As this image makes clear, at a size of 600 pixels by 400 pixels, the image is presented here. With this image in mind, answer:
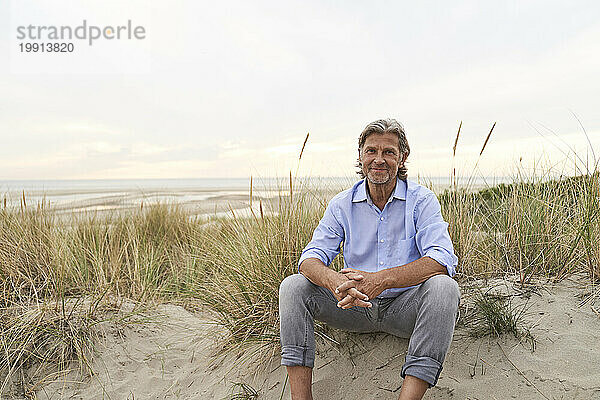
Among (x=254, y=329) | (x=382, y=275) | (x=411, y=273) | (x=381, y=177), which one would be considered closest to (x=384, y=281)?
(x=382, y=275)

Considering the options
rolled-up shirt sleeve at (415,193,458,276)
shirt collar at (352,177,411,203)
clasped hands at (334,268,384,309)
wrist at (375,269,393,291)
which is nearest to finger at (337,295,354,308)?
clasped hands at (334,268,384,309)

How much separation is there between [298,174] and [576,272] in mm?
1927

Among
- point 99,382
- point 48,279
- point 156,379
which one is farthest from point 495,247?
point 48,279

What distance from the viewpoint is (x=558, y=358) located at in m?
2.66

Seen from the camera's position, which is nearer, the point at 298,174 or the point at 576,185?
the point at 298,174

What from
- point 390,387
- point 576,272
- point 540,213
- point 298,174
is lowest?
point 390,387

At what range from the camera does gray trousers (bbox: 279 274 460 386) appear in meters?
2.24

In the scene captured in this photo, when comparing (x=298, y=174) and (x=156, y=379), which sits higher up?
(x=298, y=174)

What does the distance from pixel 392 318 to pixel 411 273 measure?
0.92 ft

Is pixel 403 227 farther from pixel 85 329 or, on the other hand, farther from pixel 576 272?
pixel 85 329

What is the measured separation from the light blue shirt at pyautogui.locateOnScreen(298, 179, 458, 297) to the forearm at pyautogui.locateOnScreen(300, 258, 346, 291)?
80mm

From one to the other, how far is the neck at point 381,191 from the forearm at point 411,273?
1.50ft

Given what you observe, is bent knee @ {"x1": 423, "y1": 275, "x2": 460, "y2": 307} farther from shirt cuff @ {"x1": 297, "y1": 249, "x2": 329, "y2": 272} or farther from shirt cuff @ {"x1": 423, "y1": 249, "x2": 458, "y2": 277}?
shirt cuff @ {"x1": 297, "y1": 249, "x2": 329, "y2": 272}

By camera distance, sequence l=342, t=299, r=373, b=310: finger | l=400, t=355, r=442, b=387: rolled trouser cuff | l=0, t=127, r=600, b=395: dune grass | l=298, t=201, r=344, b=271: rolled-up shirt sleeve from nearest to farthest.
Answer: l=400, t=355, r=442, b=387: rolled trouser cuff → l=342, t=299, r=373, b=310: finger → l=298, t=201, r=344, b=271: rolled-up shirt sleeve → l=0, t=127, r=600, b=395: dune grass
